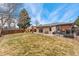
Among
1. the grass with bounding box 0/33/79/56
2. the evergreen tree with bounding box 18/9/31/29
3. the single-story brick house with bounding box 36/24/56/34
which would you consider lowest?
the grass with bounding box 0/33/79/56

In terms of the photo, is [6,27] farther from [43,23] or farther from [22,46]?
[43,23]

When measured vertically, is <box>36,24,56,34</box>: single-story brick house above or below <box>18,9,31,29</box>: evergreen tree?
below

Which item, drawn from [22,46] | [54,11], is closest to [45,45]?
[22,46]

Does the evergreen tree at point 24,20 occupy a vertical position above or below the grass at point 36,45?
above

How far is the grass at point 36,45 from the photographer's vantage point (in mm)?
1477

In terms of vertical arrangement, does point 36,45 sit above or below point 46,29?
below

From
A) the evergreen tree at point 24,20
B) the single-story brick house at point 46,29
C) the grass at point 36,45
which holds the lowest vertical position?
the grass at point 36,45

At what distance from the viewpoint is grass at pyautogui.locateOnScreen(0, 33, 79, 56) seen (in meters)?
1.48

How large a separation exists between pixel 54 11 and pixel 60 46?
0.32m

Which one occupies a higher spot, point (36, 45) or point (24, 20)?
point (24, 20)

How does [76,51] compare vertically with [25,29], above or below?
below

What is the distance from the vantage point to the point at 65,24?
4.94 feet

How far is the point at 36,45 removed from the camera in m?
1.50

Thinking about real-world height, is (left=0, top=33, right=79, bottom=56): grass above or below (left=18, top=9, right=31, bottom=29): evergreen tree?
below
